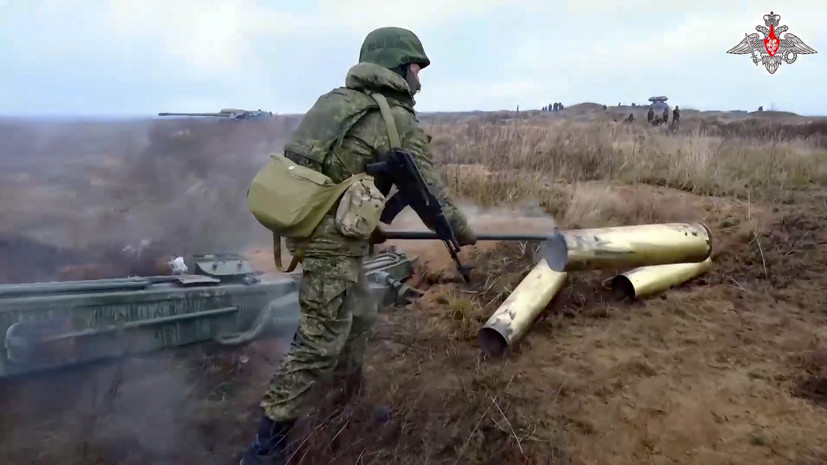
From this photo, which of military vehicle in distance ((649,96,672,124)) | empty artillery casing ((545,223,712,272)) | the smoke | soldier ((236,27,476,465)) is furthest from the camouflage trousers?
military vehicle in distance ((649,96,672,124))

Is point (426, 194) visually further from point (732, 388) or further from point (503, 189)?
point (503, 189)

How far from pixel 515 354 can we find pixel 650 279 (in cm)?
133

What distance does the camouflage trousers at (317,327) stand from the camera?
2.83 m

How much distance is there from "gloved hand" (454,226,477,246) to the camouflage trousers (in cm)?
49

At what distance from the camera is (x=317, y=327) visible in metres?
2.87

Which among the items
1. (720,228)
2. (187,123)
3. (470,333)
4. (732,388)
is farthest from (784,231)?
(187,123)

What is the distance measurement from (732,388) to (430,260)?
2.89 metres

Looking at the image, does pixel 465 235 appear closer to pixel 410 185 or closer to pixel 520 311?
pixel 410 185

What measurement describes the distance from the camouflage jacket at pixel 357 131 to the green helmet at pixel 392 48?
0.38 feet

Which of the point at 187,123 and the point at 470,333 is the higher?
the point at 187,123

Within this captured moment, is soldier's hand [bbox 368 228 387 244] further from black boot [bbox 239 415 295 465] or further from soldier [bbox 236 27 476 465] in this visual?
black boot [bbox 239 415 295 465]

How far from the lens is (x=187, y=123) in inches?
528

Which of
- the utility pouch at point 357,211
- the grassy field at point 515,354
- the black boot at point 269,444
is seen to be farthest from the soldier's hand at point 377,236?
the black boot at point 269,444

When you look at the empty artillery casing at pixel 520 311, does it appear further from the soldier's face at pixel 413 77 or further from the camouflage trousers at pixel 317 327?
the soldier's face at pixel 413 77
